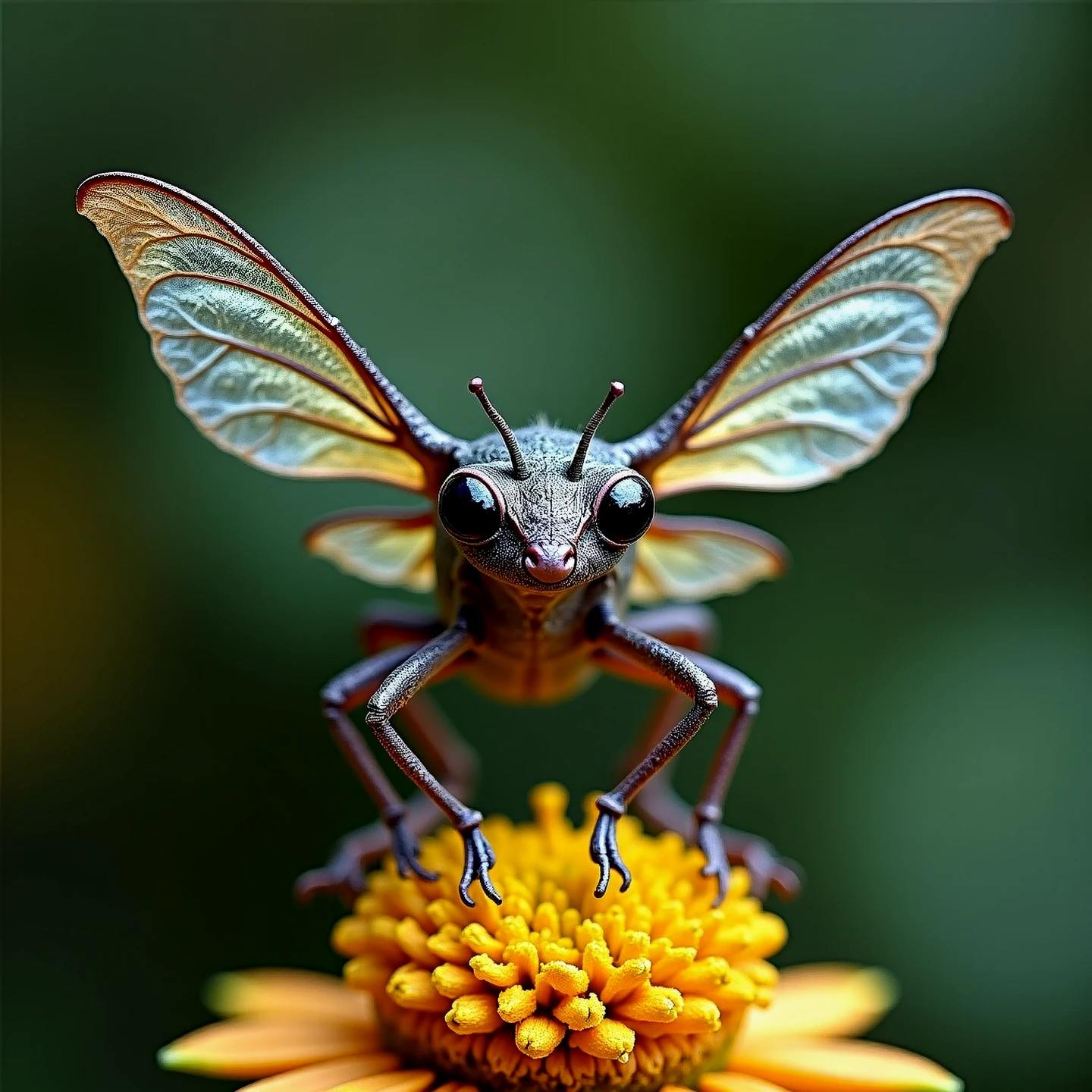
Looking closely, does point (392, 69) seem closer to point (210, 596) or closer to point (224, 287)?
point (210, 596)

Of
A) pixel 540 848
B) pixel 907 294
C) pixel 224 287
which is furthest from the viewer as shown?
pixel 540 848

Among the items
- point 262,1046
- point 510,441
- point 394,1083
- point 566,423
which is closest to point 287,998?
point 262,1046

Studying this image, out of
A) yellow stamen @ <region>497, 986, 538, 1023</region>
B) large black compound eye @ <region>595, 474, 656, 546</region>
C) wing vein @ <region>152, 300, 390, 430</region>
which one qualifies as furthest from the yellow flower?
wing vein @ <region>152, 300, 390, 430</region>

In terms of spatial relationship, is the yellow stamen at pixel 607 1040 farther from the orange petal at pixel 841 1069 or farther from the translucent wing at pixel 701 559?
the translucent wing at pixel 701 559

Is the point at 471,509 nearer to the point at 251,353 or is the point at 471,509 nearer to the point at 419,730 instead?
the point at 251,353

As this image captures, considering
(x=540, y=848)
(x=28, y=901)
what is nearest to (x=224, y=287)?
(x=540, y=848)

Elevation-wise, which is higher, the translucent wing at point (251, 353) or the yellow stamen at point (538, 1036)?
the translucent wing at point (251, 353)

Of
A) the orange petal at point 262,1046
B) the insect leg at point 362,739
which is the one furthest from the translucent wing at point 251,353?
the orange petal at point 262,1046
